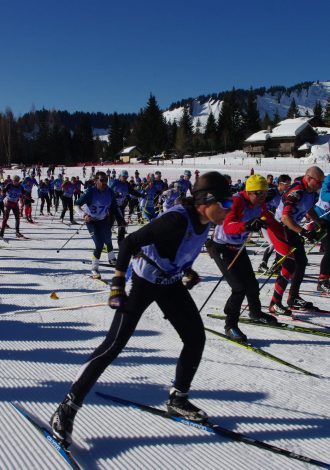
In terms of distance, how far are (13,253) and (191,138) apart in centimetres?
7820

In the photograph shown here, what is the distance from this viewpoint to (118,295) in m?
2.64

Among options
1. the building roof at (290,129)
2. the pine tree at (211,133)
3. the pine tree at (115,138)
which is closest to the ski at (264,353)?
the building roof at (290,129)

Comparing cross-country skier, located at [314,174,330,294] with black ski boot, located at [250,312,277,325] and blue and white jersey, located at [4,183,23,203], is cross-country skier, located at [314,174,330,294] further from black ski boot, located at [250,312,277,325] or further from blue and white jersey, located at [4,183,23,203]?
blue and white jersey, located at [4,183,23,203]

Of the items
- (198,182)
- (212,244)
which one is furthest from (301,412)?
(212,244)

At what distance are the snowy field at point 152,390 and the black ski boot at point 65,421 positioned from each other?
0.31 feet

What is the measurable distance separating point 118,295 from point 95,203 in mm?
5450

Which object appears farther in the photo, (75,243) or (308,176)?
(75,243)

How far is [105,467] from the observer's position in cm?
246

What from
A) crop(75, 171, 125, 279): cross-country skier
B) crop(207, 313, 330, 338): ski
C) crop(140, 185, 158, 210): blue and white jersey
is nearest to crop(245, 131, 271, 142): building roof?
crop(140, 185, 158, 210): blue and white jersey

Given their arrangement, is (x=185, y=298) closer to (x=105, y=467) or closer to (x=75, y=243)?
(x=105, y=467)

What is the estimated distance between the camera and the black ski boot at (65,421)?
259cm

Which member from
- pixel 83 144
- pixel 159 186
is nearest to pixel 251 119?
pixel 83 144

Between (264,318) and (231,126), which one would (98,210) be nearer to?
(264,318)

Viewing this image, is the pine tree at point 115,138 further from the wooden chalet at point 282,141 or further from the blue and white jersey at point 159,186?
the blue and white jersey at point 159,186
